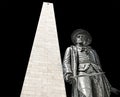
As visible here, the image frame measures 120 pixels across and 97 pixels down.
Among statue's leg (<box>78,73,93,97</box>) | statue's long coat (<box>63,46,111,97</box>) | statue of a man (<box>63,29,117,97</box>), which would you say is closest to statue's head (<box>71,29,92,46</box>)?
statue of a man (<box>63,29,117,97</box>)

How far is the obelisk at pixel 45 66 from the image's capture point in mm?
9711

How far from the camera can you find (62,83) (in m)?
10.0

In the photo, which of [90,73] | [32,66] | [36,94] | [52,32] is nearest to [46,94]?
[36,94]

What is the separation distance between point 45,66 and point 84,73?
6.71 ft

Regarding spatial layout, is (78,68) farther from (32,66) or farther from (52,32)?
(52,32)

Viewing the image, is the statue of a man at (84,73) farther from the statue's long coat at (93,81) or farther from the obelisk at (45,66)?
the obelisk at (45,66)

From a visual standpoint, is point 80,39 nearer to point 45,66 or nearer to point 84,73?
point 84,73

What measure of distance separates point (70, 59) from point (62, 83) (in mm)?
1426

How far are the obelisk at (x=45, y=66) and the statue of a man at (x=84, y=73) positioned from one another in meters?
1.38

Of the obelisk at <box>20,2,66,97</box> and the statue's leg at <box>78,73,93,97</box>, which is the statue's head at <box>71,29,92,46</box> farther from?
the obelisk at <box>20,2,66,97</box>

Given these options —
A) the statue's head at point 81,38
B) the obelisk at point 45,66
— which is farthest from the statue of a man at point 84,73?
the obelisk at point 45,66

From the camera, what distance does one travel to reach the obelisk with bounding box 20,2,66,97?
382 inches

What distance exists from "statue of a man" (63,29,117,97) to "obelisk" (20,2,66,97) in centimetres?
138

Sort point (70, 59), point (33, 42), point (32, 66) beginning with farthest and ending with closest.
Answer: point (33, 42) → point (32, 66) → point (70, 59)
